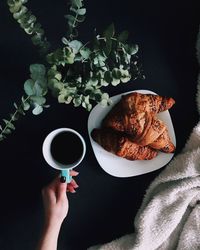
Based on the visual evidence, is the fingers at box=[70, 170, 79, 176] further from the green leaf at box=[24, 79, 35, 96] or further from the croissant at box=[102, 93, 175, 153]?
the green leaf at box=[24, 79, 35, 96]

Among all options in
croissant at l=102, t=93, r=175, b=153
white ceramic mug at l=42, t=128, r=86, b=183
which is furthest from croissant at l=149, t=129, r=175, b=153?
white ceramic mug at l=42, t=128, r=86, b=183

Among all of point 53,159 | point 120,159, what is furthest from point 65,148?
point 120,159

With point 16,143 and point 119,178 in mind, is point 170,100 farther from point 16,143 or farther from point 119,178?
point 16,143

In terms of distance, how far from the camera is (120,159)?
0.95 meters

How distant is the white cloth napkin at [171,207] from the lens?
3.12 ft

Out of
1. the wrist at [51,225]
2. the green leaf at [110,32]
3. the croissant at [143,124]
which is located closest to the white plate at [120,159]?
the croissant at [143,124]

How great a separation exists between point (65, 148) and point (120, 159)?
0.47ft

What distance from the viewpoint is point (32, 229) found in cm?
95

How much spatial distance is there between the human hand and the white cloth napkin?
0.43ft

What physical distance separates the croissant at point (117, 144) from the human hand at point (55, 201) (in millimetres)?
122

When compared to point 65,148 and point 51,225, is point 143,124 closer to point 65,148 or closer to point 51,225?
point 65,148

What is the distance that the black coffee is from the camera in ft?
2.83

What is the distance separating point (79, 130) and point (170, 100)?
0.21 meters

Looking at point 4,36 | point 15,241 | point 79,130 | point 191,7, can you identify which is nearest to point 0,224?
point 15,241
